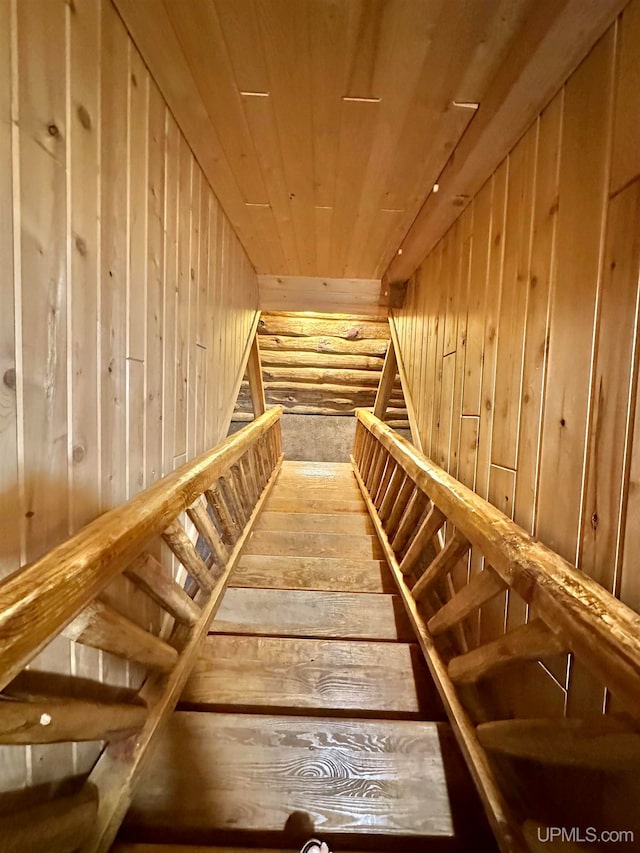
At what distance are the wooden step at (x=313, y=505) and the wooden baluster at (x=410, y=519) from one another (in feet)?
2.68

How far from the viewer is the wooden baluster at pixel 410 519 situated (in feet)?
6.46

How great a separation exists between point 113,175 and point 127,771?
4.62 feet

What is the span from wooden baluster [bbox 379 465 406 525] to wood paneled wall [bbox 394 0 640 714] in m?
0.97

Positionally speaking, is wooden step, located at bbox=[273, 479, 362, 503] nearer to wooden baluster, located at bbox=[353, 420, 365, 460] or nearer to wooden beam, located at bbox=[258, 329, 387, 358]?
wooden baluster, located at bbox=[353, 420, 365, 460]

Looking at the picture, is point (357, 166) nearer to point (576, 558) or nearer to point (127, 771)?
point (576, 558)

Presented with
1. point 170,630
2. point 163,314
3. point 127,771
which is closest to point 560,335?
point 163,314

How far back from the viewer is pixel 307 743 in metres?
1.16

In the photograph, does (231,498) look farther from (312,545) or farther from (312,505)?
(312,505)

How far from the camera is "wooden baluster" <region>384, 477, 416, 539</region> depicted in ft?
7.38

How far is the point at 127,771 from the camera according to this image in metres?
0.98

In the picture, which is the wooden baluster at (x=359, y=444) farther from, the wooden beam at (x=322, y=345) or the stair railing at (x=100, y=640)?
the stair railing at (x=100, y=640)

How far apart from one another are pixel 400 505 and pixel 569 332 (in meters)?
1.53

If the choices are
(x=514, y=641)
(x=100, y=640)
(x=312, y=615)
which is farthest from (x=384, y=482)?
(x=100, y=640)
